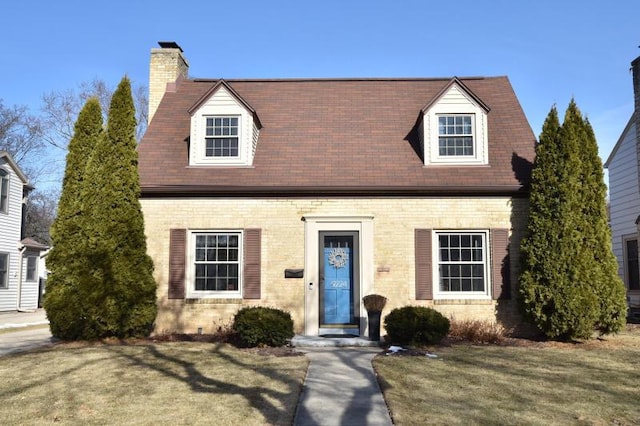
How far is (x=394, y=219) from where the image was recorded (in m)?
13.1

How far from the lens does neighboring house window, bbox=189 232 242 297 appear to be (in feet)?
43.1

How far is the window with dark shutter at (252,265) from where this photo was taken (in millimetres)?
12898

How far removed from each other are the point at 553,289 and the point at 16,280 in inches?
895

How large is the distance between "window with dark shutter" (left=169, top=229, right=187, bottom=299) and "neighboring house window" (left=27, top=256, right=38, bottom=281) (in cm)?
1677

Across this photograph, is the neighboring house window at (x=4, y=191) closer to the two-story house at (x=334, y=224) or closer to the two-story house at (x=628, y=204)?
the two-story house at (x=334, y=224)

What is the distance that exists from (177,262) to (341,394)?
7056mm

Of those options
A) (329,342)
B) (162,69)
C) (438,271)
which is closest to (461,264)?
(438,271)

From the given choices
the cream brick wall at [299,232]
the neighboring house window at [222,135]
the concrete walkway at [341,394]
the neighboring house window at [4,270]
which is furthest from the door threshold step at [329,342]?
the neighboring house window at [4,270]

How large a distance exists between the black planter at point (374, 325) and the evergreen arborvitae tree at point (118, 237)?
4925 millimetres

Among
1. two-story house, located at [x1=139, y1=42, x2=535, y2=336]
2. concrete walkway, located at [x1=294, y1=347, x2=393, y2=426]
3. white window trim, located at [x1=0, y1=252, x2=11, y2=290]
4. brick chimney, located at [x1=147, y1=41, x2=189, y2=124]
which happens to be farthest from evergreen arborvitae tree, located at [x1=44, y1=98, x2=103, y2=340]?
white window trim, located at [x1=0, y1=252, x2=11, y2=290]

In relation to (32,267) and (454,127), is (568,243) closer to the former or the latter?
(454,127)

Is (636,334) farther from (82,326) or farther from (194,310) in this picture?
(82,326)

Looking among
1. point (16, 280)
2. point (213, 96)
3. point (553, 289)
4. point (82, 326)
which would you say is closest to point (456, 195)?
point (553, 289)

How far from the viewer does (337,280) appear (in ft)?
43.1
